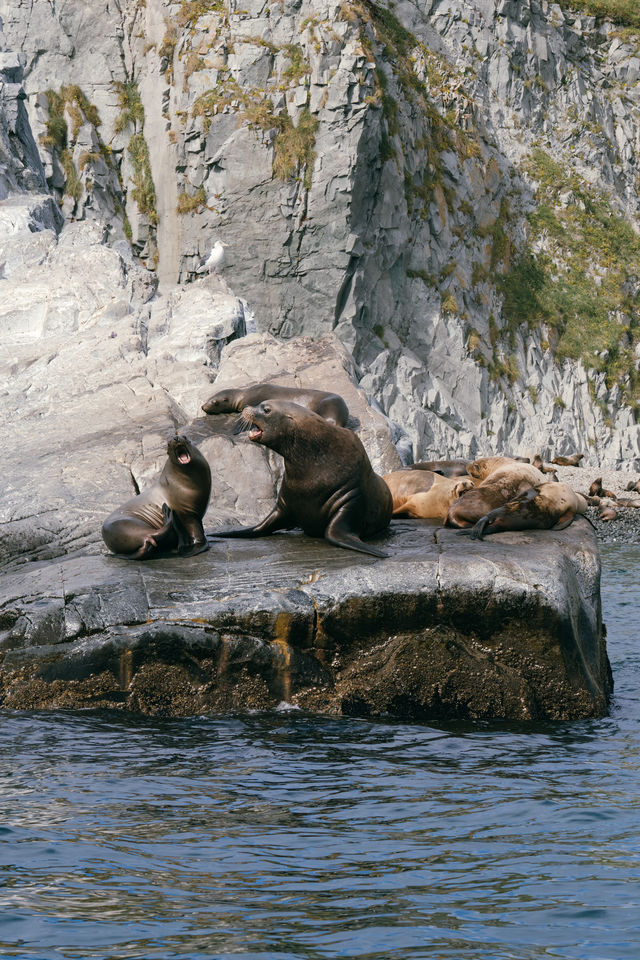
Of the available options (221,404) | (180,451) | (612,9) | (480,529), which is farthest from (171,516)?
(612,9)

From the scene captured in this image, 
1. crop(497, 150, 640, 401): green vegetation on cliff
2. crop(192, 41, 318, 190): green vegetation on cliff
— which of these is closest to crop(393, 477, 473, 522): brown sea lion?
crop(192, 41, 318, 190): green vegetation on cliff

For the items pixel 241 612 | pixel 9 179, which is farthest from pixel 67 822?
pixel 9 179

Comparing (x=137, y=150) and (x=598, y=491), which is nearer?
(x=598, y=491)

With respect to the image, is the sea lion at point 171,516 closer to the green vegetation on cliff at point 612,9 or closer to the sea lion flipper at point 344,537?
the sea lion flipper at point 344,537

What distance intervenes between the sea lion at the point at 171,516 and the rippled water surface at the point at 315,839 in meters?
1.67

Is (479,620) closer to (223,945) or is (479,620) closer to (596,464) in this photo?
(223,945)

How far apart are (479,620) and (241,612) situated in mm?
1672

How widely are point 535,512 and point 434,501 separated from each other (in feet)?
4.75

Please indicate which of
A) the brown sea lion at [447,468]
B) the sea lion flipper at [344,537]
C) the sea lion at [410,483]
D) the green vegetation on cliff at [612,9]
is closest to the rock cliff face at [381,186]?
the green vegetation on cliff at [612,9]

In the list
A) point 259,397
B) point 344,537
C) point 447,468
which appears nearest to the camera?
point 344,537

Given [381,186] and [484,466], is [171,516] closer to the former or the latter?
[484,466]

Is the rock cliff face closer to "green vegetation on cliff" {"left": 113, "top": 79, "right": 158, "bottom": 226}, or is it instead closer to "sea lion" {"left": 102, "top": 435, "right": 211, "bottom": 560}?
"green vegetation on cliff" {"left": 113, "top": 79, "right": 158, "bottom": 226}

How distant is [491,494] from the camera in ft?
30.4

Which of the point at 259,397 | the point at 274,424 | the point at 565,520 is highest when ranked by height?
the point at 274,424
